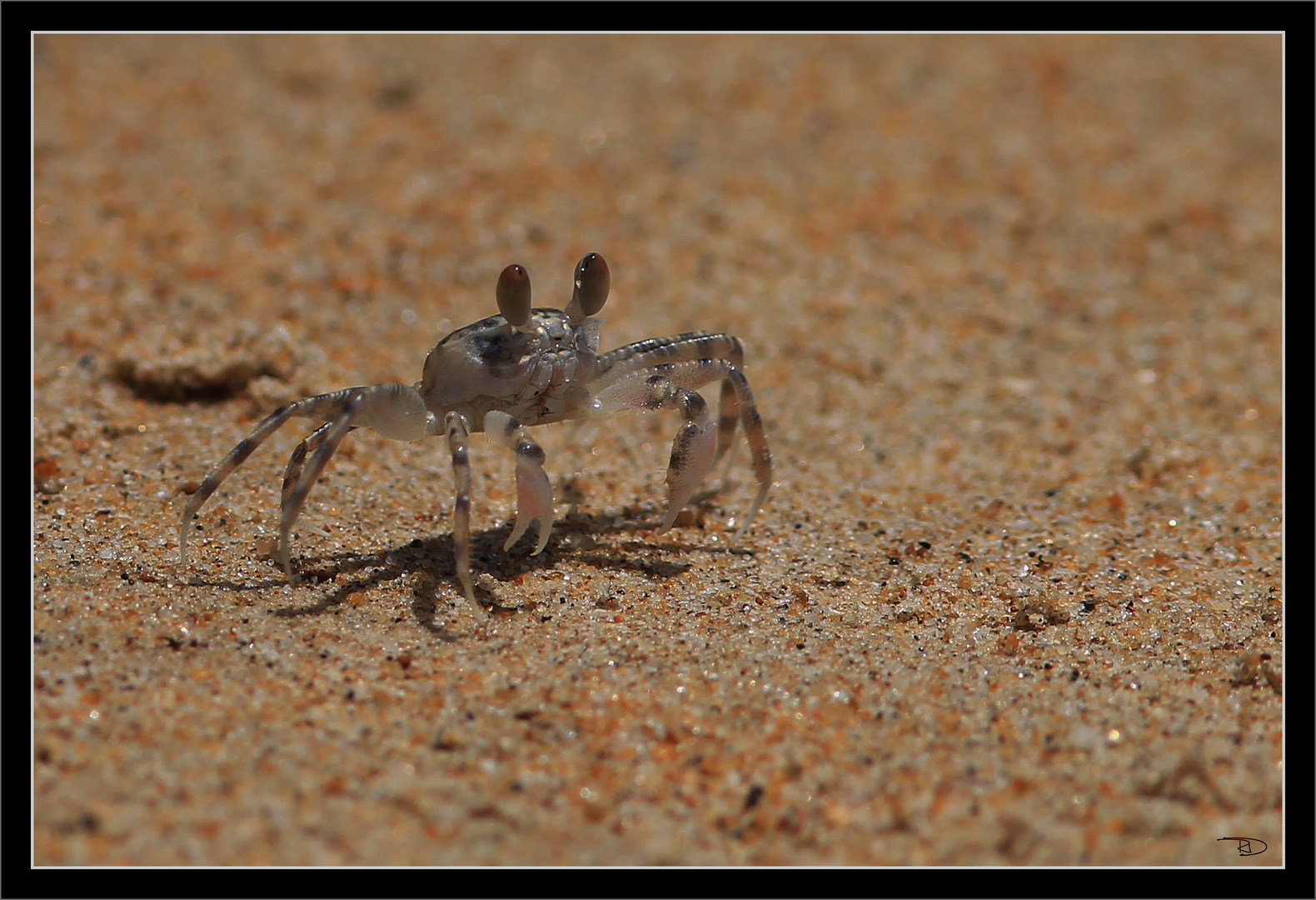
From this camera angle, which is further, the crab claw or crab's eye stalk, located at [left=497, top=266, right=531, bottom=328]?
the crab claw

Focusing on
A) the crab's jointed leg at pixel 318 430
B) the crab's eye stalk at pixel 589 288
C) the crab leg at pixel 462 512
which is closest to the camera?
the crab leg at pixel 462 512

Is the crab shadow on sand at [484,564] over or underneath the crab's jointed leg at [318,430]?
underneath

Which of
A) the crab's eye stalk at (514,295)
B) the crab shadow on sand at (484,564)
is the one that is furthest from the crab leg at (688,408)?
the crab's eye stalk at (514,295)

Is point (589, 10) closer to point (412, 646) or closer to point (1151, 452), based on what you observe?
point (1151, 452)

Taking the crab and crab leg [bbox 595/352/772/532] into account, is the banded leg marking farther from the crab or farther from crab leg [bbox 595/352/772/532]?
crab leg [bbox 595/352/772/532]

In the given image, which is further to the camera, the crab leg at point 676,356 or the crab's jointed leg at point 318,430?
the crab leg at point 676,356

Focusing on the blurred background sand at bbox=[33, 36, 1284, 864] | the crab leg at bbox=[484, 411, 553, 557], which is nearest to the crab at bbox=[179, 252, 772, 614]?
the crab leg at bbox=[484, 411, 553, 557]

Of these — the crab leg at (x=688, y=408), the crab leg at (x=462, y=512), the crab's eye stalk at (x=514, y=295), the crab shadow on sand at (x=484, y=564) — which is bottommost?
the crab shadow on sand at (x=484, y=564)
